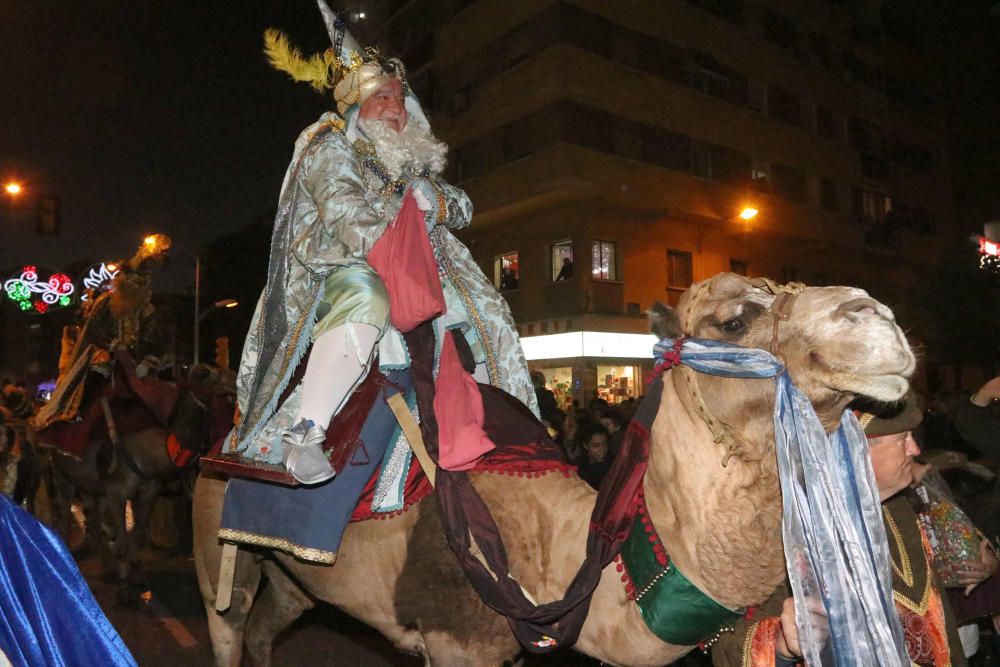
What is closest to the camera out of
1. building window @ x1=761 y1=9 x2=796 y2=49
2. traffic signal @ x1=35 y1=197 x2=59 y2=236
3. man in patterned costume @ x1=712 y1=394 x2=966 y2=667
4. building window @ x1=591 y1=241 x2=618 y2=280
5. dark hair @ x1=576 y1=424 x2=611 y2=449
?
man in patterned costume @ x1=712 y1=394 x2=966 y2=667

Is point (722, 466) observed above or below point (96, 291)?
below

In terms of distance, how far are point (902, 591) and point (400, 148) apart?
9.72 feet

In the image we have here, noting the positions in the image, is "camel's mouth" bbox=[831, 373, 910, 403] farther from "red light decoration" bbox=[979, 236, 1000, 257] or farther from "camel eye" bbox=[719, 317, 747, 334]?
"red light decoration" bbox=[979, 236, 1000, 257]

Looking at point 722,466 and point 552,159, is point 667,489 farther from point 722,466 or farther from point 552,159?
point 552,159

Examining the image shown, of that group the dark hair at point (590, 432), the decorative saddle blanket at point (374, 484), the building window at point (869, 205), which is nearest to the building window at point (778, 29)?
the building window at point (869, 205)

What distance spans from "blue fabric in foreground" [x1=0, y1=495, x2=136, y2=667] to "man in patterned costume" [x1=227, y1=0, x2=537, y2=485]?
2.98 ft

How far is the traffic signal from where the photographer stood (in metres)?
23.9

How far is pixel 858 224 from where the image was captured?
2984 cm

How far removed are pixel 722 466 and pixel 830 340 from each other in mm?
517

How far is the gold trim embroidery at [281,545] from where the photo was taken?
326 cm

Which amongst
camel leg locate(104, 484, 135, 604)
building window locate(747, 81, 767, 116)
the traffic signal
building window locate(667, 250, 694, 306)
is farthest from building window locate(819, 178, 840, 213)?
camel leg locate(104, 484, 135, 604)

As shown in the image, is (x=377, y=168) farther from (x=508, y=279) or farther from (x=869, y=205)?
(x=869, y=205)

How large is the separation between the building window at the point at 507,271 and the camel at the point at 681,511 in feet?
67.4

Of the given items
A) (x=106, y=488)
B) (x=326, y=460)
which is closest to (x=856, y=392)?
(x=326, y=460)
